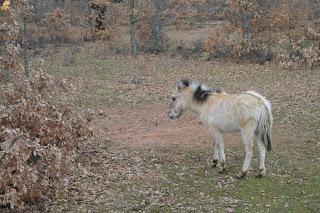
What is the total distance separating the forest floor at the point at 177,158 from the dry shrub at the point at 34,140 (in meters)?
0.48

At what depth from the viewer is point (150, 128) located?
566 inches

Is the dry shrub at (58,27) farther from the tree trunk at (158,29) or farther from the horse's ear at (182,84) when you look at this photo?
the horse's ear at (182,84)

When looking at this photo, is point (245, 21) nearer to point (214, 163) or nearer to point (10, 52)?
point (214, 163)

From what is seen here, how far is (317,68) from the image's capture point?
24125mm

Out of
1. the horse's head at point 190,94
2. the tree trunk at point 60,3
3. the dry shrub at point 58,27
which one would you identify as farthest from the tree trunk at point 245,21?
the horse's head at point 190,94

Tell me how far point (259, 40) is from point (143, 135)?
52.4ft

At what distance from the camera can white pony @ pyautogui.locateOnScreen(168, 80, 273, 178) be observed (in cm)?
976

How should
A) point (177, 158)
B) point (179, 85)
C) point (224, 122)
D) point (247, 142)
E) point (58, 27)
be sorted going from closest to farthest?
point (247, 142)
point (224, 122)
point (179, 85)
point (177, 158)
point (58, 27)

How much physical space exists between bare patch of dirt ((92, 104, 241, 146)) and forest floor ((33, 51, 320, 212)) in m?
0.03

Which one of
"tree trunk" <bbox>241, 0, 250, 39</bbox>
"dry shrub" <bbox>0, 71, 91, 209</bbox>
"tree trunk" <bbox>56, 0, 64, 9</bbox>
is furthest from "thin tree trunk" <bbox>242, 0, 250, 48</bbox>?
"dry shrub" <bbox>0, 71, 91, 209</bbox>

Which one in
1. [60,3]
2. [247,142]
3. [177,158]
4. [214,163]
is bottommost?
[177,158]

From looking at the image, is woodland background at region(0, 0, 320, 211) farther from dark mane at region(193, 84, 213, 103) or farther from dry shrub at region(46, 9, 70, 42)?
dark mane at region(193, 84, 213, 103)

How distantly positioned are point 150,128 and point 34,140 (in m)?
5.90

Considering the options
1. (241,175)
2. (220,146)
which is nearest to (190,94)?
(220,146)
